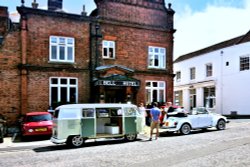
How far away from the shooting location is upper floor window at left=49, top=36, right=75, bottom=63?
2055 cm

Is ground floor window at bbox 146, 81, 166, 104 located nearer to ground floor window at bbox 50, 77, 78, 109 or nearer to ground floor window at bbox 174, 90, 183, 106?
ground floor window at bbox 50, 77, 78, 109

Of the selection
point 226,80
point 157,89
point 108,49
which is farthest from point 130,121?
point 226,80

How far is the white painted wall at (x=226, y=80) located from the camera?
2815cm

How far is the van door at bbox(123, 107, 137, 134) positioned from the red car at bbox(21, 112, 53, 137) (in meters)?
4.47

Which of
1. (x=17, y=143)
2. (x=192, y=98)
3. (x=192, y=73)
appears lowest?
(x=17, y=143)

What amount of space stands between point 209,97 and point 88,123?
2221 cm

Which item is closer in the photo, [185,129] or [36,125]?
[36,125]

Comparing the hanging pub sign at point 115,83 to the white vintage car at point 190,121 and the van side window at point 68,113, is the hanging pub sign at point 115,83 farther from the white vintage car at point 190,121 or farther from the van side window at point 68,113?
the van side window at point 68,113

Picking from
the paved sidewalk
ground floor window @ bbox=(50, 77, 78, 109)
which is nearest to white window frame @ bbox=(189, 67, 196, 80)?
ground floor window @ bbox=(50, 77, 78, 109)

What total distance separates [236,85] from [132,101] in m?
12.5

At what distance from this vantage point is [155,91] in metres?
24.0

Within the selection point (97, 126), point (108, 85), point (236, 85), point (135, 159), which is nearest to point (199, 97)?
point (236, 85)

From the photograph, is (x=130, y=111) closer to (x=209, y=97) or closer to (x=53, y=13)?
(x=53, y=13)

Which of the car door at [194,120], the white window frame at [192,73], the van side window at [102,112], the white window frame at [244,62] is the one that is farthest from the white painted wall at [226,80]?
the van side window at [102,112]
